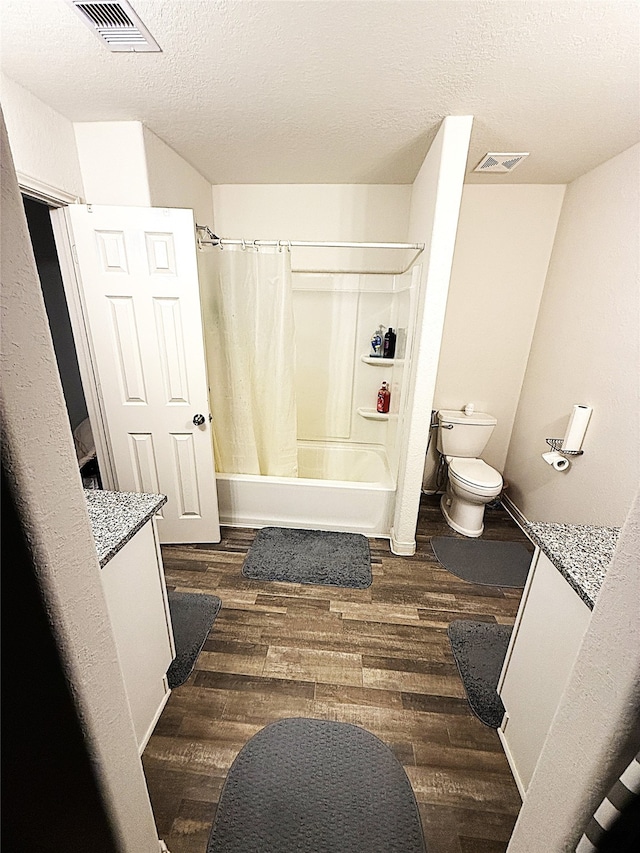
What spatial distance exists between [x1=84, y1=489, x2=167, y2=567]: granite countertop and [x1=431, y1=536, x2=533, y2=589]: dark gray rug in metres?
1.84

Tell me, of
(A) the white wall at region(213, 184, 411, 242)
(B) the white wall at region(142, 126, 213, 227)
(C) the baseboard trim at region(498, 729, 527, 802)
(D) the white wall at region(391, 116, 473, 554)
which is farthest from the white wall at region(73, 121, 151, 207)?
(C) the baseboard trim at region(498, 729, 527, 802)

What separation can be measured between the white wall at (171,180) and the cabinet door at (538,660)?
8.38 ft

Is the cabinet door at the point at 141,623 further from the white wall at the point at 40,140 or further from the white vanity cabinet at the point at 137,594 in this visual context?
the white wall at the point at 40,140

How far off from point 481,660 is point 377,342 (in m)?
2.17

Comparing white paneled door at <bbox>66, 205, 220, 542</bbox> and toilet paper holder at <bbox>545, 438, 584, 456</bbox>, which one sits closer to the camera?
white paneled door at <bbox>66, 205, 220, 542</bbox>

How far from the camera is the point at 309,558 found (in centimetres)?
227

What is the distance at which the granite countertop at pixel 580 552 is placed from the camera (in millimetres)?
931

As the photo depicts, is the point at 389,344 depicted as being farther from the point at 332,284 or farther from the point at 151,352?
the point at 151,352

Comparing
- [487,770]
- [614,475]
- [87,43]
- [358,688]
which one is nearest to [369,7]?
[87,43]

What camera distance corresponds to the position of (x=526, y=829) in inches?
30.0

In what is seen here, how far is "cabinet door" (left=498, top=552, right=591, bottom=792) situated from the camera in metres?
1.01

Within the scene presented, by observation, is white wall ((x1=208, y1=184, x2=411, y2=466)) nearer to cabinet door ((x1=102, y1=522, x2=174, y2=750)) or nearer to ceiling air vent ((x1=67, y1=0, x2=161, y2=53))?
ceiling air vent ((x1=67, y1=0, x2=161, y2=53))

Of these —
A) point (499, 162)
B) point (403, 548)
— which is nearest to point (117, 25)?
point (499, 162)

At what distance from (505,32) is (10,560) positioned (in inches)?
75.0
